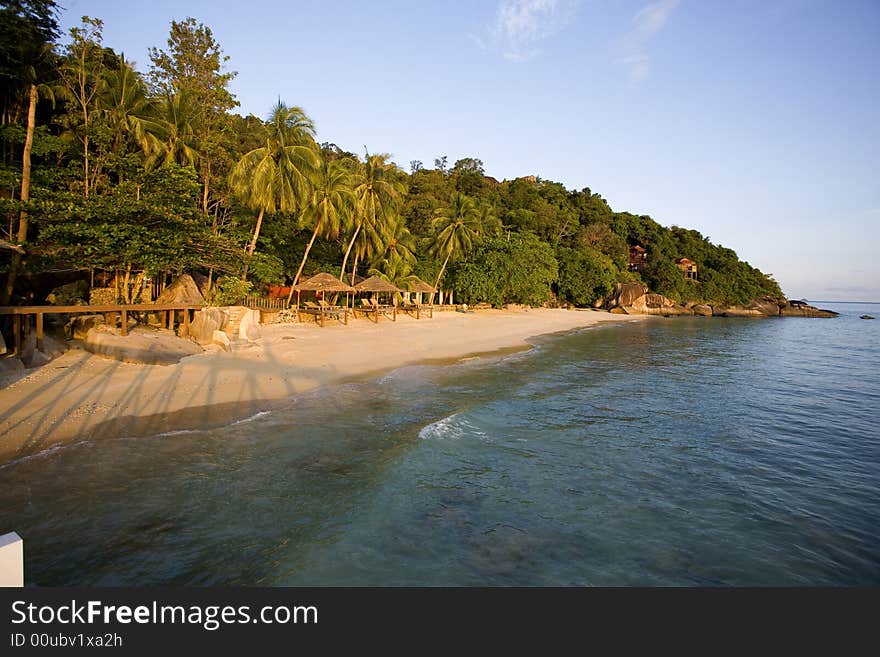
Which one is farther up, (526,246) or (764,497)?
(526,246)

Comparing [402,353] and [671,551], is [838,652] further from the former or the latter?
[402,353]

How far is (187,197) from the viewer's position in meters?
13.9

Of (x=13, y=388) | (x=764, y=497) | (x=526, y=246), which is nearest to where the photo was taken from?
(x=764, y=497)

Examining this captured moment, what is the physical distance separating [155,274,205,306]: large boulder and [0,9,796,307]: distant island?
27.0 inches

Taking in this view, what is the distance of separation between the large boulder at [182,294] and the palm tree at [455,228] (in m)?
22.0

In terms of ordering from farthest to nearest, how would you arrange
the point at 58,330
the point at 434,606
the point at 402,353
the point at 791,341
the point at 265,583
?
the point at 791,341 → the point at 402,353 → the point at 58,330 → the point at 265,583 → the point at 434,606

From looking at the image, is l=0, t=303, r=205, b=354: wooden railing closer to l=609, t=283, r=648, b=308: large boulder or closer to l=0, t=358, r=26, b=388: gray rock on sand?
l=0, t=358, r=26, b=388: gray rock on sand

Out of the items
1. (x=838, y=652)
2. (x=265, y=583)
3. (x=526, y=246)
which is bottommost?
(x=265, y=583)

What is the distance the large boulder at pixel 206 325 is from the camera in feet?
49.8

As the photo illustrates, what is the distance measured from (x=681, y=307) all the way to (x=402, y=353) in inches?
2127

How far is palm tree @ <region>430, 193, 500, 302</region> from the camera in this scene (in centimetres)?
3628

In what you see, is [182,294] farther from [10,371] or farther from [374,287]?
[374,287]

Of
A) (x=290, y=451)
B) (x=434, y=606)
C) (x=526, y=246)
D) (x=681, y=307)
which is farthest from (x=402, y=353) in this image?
(x=681, y=307)

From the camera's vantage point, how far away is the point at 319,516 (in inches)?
225
